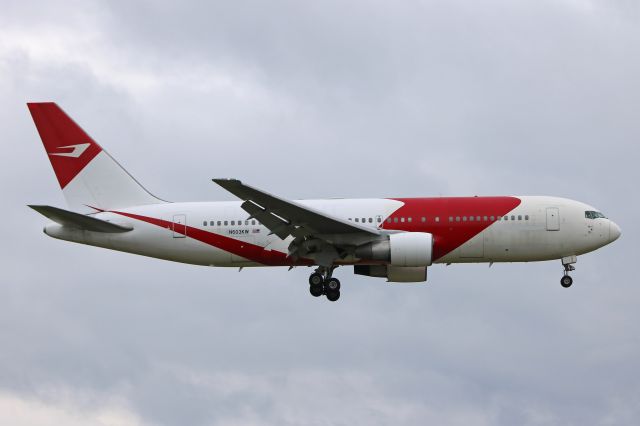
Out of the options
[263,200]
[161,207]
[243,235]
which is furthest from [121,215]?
[263,200]

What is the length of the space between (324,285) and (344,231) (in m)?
3.11

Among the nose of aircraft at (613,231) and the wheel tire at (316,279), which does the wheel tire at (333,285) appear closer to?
the wheel tire at (316,279)

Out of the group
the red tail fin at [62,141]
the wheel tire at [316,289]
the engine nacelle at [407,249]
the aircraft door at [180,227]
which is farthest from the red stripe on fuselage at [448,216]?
the red tail fin at [62,141]

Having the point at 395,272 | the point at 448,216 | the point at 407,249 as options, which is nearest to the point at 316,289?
the point at 395,272

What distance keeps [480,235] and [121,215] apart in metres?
15.9

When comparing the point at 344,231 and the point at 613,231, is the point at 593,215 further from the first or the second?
the point at 344,231

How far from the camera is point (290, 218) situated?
47.3 m

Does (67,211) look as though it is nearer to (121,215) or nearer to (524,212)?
(121,215)

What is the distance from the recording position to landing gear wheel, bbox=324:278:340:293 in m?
49.8

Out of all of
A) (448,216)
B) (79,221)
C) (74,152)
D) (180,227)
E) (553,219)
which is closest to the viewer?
(448,216)

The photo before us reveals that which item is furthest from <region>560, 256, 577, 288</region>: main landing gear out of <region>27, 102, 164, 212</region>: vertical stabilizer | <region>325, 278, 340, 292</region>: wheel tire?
<region>27, 102, 164, 212</region>: vertical stabilizer

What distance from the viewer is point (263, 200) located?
1789 inches

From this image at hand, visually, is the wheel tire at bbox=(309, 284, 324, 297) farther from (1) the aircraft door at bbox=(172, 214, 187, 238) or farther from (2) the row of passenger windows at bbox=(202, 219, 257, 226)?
(1) the aircraft door at bbox=(172, 214, 187, 238)

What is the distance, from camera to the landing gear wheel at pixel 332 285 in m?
49.8
